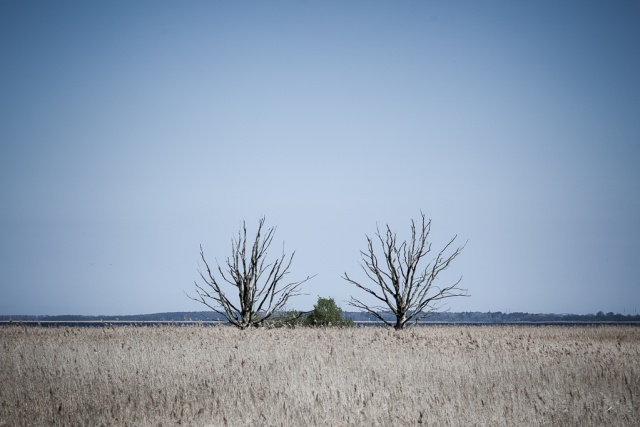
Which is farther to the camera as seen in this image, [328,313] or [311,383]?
[328,313]

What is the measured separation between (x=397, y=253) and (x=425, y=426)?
549 inches

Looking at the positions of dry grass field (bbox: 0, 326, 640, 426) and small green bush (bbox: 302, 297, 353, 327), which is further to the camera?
small green bush (bbox: 302, 297, 353, 327)

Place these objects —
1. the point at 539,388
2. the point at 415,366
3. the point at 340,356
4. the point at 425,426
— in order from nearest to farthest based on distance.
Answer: the point at 425,426 → the point at 539,388 → the point at 415,366 → the point at 340,356

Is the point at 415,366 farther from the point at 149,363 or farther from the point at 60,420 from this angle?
the point at 60,420

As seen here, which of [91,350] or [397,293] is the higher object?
[397,293]

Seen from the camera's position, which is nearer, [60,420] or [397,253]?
[60,420]

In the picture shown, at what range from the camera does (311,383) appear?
25.9 feet

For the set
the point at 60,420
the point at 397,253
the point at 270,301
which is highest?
the point at 397,253

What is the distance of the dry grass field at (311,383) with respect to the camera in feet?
20.2

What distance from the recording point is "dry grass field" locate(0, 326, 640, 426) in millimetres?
6156

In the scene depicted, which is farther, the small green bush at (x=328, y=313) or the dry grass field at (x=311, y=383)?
the small green bush at (x=328, y=313)

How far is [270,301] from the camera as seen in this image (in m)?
19.9

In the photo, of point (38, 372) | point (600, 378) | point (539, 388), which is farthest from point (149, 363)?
point (600, 378)

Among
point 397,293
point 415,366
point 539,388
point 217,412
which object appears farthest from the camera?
point 397,293
